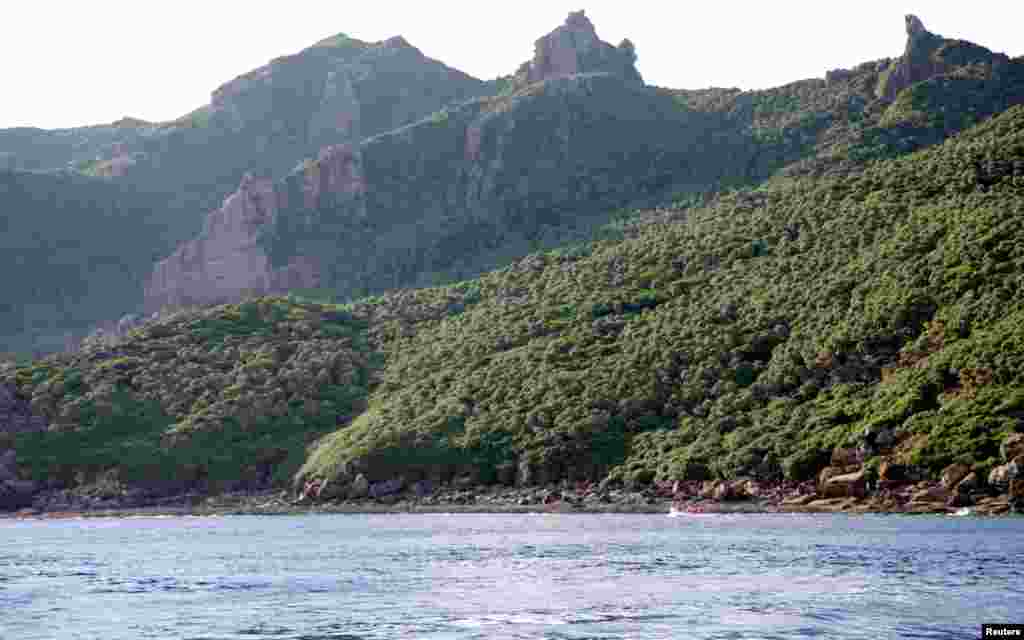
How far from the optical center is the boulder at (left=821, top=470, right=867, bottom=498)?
242 feet

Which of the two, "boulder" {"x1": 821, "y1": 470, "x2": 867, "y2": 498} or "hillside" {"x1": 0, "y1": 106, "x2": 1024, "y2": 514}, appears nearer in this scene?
"boulder" {"x1": 821, "y1": 470, "x2": 867, "y2": 498}

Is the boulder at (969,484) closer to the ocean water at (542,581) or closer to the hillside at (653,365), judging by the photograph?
the hillside at (653,365)

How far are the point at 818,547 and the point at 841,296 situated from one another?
4025 centimetres

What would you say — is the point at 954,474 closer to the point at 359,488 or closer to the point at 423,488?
the point at 423,488

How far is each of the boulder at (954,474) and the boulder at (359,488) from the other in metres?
37.5

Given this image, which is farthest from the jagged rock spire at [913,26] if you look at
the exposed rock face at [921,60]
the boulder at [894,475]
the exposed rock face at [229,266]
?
the boulder at [894,475]

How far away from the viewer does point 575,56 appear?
195 m

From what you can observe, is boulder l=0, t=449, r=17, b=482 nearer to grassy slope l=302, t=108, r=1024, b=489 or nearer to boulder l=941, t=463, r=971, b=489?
grassy slope l=302, t=108, r=1024, b=489

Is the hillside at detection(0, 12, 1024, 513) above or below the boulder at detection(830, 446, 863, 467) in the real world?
above

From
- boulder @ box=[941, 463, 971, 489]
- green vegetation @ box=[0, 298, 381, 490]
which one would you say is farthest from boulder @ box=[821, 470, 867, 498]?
green vegetation @ box=[0, 298, 381, 490]

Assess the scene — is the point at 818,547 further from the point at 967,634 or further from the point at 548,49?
the point at 548,49

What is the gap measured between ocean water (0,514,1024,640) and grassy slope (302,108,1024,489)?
384 inches

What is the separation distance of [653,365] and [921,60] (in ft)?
235

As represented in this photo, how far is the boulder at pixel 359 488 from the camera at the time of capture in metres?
96.3
